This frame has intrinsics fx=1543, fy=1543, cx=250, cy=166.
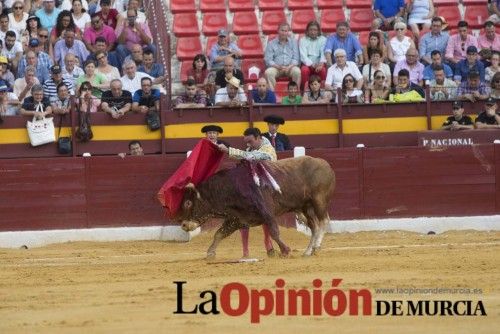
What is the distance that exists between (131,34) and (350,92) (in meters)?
2.84

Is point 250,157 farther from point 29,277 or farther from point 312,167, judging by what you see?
point 29,277

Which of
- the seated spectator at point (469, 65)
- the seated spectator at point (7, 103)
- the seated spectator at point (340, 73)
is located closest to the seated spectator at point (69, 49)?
the seated spectator at point (7, 103)

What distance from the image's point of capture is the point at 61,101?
58.6ft

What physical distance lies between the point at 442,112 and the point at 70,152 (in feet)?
14.6

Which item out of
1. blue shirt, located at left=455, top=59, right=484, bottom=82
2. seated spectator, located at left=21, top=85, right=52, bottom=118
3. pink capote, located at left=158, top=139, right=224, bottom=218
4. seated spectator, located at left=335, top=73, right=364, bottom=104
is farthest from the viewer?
blue shirt, located at left=455, top=59, right=484, bottom=82

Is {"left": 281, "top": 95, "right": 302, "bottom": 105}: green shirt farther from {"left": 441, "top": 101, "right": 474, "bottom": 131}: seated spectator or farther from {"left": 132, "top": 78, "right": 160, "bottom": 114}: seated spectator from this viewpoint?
{"left": 441, "top": 101, "right": 474, "bottom": 131}: seated spectator

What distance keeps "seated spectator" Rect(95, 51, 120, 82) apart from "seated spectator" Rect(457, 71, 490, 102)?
411 cm

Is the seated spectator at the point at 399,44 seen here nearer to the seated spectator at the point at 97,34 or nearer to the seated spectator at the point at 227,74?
the seated spectator at the point at 227,74

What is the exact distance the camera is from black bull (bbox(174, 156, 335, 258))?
14312 millimetres

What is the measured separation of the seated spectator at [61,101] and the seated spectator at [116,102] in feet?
1.40

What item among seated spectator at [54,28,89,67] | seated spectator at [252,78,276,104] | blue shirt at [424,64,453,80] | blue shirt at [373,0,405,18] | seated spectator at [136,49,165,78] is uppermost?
blue shirt at [373,0,405,18]

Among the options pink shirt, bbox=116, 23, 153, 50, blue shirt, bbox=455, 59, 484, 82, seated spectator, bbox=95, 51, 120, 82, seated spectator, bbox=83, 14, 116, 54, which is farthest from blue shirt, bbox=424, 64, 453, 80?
seated spectator, bbox=83, 14, 116, 54

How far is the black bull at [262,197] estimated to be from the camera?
1431 cm

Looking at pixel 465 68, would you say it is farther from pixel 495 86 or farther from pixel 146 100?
pixel 146 100
